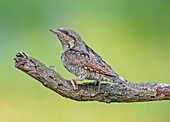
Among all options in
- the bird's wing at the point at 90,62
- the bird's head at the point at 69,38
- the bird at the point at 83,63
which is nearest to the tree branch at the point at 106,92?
the bird at the point at 83,63

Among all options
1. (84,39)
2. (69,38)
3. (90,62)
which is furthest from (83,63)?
(84,39)

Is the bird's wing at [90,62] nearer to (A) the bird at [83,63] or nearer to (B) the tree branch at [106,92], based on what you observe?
(A) the bird at [83,63]

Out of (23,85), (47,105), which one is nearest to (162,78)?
(47,105)

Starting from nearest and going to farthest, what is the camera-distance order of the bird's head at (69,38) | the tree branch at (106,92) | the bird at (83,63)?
1. the tree branch at (106,92)
2. the bird at (83,63)
3. the bird's head at (69,38)

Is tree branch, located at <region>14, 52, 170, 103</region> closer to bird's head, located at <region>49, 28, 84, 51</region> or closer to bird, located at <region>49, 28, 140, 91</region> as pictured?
bird, located at <region>49, 28, 140, 91</region>

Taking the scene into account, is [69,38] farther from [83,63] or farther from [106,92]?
[106,92]

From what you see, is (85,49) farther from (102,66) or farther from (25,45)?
(25,45)

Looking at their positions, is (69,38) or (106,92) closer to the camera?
(106,92)
